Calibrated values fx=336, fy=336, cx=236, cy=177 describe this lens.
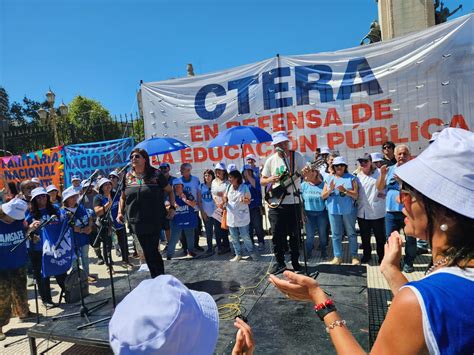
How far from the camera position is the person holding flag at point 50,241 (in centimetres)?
486

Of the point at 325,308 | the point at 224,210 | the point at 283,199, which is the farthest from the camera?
the point at 224,210

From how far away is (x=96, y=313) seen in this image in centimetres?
385

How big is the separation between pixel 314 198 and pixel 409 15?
1025 centimetres

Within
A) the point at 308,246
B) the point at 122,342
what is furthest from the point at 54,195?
the point at 122,342

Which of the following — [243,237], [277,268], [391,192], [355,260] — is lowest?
[355,260]

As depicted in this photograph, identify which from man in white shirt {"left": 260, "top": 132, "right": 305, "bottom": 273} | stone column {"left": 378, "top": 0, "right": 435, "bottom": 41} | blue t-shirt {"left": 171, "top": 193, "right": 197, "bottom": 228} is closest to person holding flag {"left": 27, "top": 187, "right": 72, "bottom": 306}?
blue t-shirt {"left": 171, "top": 193, "right": 197, "bottom": 228}

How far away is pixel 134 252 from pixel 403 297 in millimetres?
7269

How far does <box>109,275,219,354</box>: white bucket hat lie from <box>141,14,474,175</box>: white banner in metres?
7.10

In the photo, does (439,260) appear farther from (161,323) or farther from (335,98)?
(335,98)

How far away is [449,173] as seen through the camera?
40.9 inches

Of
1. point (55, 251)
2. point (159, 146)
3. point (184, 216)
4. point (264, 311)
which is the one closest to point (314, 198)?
point (184, 216)

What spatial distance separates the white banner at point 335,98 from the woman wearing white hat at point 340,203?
2251 millimetres

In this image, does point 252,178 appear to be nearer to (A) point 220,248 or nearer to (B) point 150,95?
(A) point 220,248

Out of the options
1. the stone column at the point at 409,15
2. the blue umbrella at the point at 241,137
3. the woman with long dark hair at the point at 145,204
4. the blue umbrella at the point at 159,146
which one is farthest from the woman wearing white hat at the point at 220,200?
the stone column at the point at 409,15
